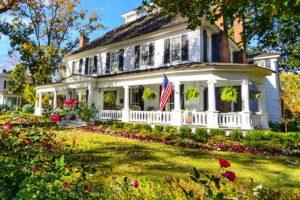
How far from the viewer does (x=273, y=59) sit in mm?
30375

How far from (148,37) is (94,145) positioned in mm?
13580

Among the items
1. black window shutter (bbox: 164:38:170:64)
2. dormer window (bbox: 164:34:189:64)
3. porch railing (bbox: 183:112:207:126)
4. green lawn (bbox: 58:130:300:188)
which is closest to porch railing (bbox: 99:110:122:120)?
black window shutter (bbox: 164:38:170:64)

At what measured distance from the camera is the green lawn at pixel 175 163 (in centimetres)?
877

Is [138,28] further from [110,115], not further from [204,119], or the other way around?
[204,119]

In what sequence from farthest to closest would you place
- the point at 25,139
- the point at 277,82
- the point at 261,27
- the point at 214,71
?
the point at 277,82
the point at 214,71
the point at 261,27
the point at 25,139

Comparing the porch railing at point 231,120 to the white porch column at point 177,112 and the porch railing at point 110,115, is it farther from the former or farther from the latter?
the porch railing at point 110,115

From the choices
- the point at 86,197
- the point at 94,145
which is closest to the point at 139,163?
the point at 94,145

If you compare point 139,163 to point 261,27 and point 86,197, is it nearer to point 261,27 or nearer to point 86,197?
point 261,27

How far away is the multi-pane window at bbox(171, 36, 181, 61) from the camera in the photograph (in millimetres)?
23094

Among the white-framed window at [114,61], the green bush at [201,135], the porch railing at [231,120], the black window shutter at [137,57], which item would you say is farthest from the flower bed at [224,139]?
the white-framed window at [114,61]

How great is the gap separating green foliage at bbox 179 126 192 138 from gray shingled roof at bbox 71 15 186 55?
29.5ft

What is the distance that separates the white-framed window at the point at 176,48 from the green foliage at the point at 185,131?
6.83m

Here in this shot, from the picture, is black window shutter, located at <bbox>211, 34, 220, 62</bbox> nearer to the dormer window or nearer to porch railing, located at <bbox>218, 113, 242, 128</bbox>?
the dormer window

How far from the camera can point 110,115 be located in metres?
25.1
